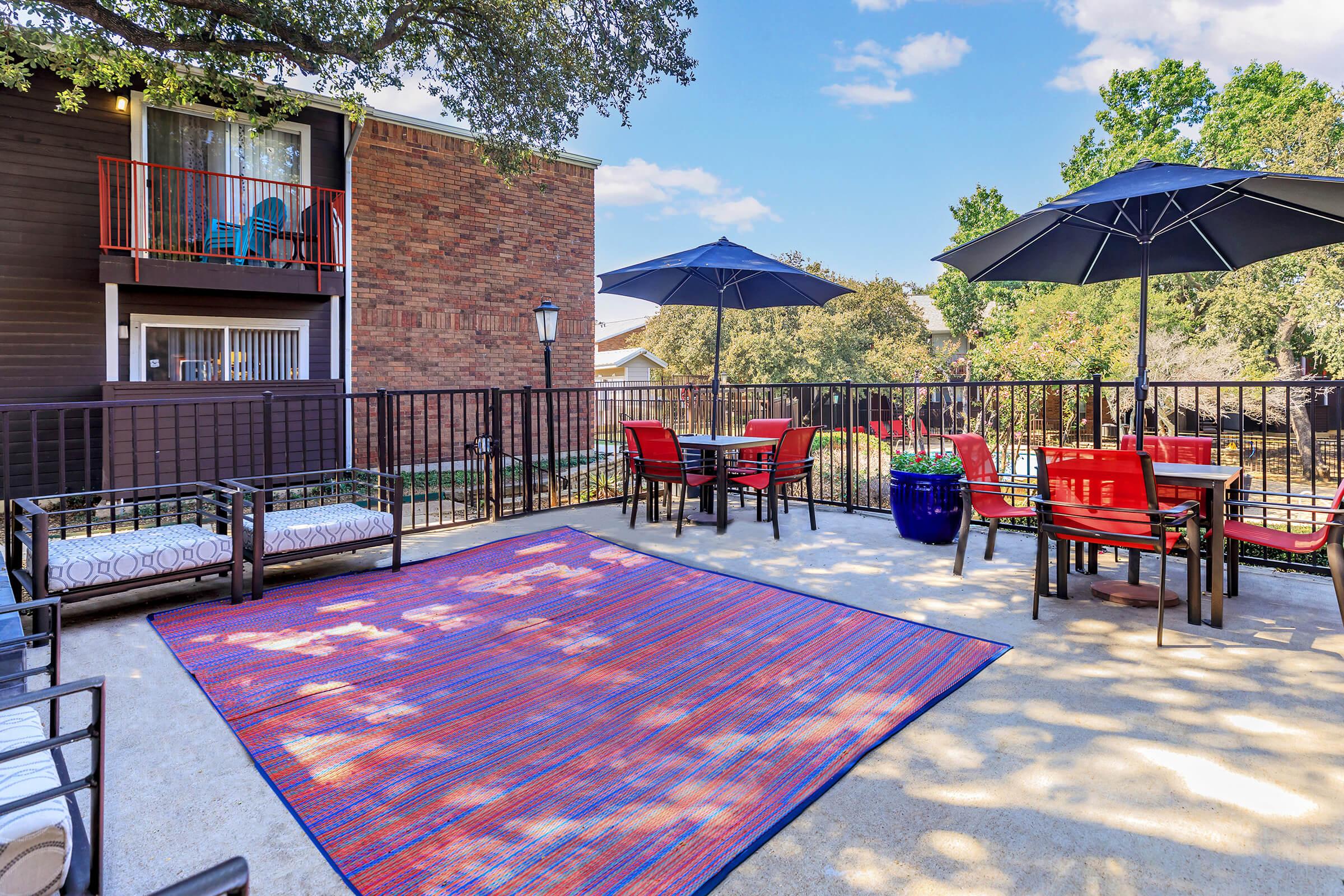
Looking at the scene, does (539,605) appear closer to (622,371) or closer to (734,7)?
(734,7)

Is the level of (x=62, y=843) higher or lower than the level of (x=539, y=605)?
higher

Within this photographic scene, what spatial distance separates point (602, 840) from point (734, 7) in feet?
54.4

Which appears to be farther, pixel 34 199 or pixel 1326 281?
pixel 1326 281

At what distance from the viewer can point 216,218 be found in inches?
383

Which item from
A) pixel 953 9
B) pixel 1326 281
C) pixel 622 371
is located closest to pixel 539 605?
pixel 1326 281

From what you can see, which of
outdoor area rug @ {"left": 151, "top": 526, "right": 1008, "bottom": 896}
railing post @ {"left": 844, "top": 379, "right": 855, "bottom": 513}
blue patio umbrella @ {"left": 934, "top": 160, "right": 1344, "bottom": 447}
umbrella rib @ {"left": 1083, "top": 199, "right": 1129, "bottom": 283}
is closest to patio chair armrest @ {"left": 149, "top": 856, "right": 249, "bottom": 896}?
outdoor area rug @ {"left": 151, "top": 526, "right": 1008, "bottom": 896}

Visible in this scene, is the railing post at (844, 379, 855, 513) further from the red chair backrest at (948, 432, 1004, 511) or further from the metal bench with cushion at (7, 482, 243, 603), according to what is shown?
the metal bench with cushion at (7, 482, 243, 603)

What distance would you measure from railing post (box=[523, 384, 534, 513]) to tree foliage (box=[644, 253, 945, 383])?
17604 mm

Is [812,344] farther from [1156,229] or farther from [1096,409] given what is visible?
[1156,229]

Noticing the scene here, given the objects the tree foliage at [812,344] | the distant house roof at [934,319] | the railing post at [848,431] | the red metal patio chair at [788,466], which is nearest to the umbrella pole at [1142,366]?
the railing post at [848,431]

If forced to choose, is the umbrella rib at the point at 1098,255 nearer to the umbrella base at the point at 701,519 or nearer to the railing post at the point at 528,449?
the umbrella base at the point at 701,519

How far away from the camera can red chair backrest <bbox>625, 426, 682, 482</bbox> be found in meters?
5.98

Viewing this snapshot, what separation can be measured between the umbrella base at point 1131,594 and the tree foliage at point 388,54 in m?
7.62

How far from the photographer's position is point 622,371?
3394cm
